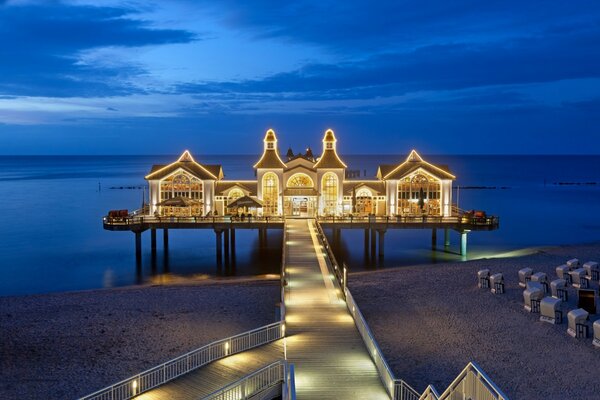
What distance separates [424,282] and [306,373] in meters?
16.2

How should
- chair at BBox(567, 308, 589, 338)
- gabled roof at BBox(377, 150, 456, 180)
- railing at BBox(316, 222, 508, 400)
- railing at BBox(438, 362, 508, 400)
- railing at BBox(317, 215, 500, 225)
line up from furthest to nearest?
1. gabled roof at BBox(377, 150, 456, 180)
2. railing at BBox(317, 215, 500, 225)
3. chair at BBox(567, 308, 589, 338)
4. railing at BBox(316, 222, 508, 400)
5. railing at BBox(438, 362, 508, 400)

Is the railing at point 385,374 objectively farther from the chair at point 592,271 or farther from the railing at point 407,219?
the railing at point 407,219

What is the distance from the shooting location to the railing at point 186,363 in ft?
44.7

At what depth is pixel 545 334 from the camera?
64.6 ft

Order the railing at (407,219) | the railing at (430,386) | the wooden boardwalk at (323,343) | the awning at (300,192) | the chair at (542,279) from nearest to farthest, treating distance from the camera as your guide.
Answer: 1. the railing at (430,386)
2. the wooden boardwalk at (323,343)
3. the chair at (542,279)
4. the railing at (407,219)
5. the awning at (300,192)

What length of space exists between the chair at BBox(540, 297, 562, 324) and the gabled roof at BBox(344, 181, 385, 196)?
828 inches

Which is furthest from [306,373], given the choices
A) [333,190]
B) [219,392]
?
[333,190]

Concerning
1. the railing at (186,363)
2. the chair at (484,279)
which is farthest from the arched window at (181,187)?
the railing at (186,363)

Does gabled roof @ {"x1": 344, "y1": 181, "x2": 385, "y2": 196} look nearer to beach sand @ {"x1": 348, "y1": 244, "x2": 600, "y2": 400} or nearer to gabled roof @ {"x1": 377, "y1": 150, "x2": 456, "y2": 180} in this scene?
gabled roof @ {"x1": 377, "y1": 150, "x2": 456, "y2": 180}

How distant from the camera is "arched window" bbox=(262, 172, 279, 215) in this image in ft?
134

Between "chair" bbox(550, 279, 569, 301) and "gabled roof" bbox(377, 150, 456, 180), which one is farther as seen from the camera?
"gabled roof" bbox(377, 150, 456, 180)

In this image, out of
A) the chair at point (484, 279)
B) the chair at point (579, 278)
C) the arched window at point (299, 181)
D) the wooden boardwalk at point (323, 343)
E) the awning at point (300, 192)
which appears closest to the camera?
the wooden boardwalk at point (323, 343)

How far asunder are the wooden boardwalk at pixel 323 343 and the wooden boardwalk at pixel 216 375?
2.45 ft

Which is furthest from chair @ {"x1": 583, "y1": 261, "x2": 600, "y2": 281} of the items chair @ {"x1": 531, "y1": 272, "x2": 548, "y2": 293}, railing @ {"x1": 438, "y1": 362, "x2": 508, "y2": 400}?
railing @ {"x1": 438, "y1": 362, "x2": 508, "y2": 400}
